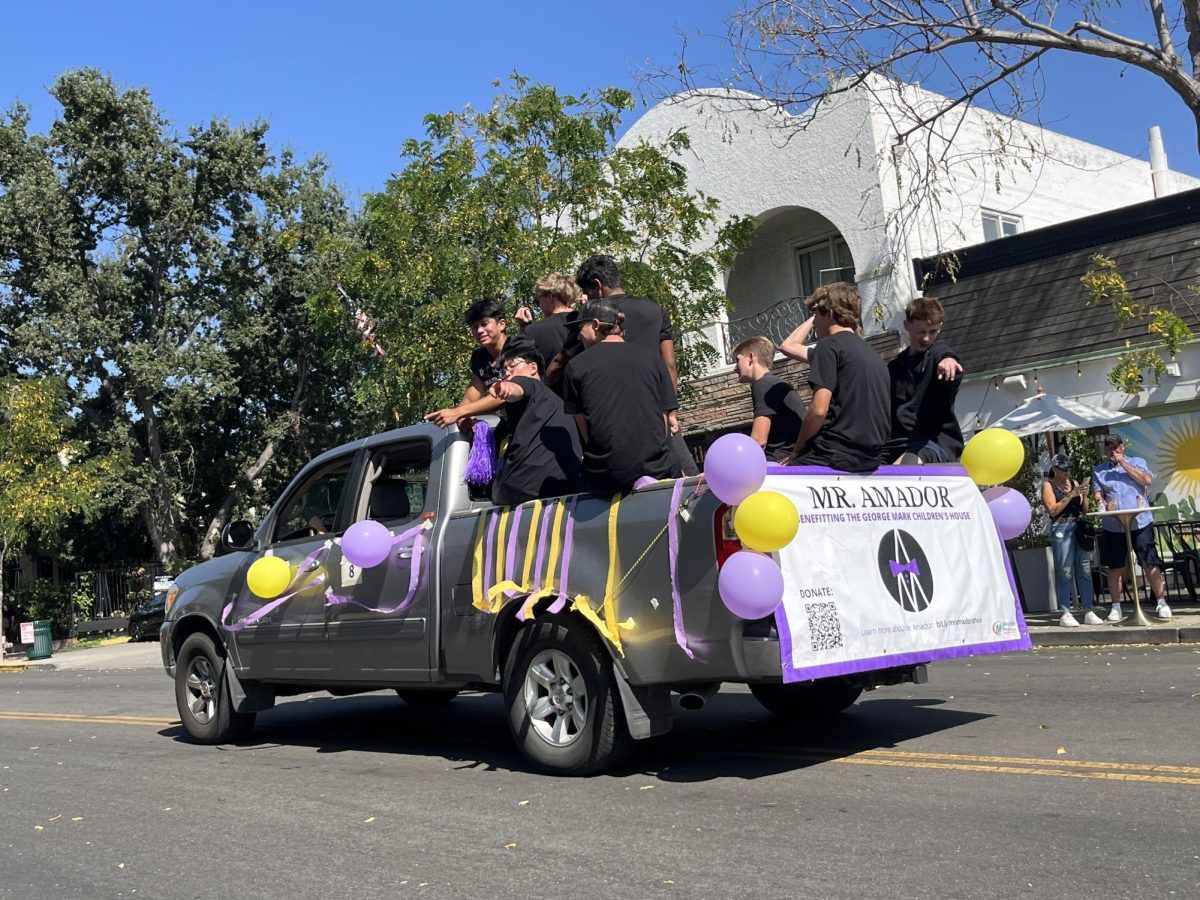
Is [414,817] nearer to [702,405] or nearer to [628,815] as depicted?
[628,815]

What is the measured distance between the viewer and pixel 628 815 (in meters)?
5.25

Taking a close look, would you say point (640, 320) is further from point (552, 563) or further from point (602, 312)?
point (552, 563)

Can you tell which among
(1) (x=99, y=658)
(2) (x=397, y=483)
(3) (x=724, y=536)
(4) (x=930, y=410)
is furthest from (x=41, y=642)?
(3) (x=724, y=536)

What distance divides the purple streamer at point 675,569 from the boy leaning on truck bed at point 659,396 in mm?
394

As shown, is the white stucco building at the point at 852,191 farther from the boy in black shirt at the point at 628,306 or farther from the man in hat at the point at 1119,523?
the boy in black shirt at the point at 628,306

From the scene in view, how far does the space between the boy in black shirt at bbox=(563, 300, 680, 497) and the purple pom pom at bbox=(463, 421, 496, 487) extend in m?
0.58

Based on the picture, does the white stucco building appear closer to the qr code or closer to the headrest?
the headrest

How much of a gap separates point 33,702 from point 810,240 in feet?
49.4

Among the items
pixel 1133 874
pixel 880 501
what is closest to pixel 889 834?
pixel 1133 874

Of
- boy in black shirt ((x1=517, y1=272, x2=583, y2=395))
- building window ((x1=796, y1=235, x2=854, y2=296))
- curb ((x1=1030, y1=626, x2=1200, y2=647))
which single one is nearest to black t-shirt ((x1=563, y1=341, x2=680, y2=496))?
boy in black shirt ((x1=517, y1=272, x2=583, y2=395))

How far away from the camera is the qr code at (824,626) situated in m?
5.46

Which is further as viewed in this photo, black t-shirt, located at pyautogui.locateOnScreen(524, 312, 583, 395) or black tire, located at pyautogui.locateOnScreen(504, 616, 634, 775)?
black t-shirt, located at pyautogui.locateOnScreen(524, 312, 583, 395)

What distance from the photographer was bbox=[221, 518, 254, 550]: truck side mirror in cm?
825

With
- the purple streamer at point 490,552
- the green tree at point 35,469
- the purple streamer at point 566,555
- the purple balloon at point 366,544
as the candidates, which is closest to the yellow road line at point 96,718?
the purple balloon at point 366,544
